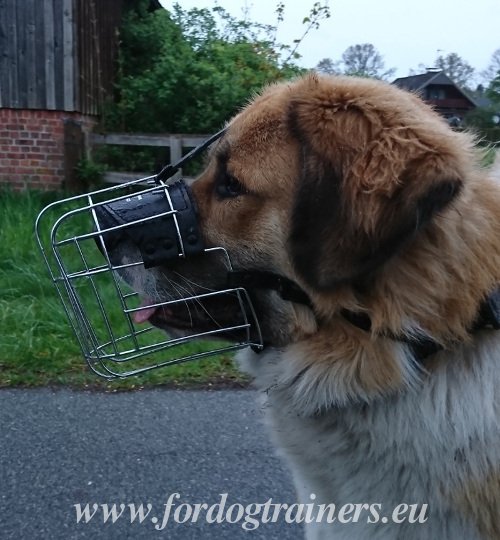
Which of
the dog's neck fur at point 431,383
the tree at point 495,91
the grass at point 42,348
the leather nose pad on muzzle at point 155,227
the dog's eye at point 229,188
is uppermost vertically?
the tree at point 495,91

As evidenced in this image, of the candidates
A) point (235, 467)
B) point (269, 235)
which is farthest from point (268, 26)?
point (269, 235)

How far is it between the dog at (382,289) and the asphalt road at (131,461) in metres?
1.22

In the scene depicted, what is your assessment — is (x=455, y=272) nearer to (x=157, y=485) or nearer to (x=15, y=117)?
(x=157, y=485)

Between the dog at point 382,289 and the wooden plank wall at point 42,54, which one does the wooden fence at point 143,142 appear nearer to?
the wooden plank wall at point 42,54

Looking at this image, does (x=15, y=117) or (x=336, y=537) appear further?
(x=15, y=117)

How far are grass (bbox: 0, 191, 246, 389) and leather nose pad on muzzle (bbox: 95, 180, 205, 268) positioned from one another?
2.13 meters

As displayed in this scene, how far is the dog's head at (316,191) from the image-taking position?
144cm

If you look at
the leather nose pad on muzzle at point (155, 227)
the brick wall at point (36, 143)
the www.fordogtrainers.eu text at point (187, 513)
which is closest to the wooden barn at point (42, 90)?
the brick wall at point (36, 143)

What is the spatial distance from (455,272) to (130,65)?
363 inches

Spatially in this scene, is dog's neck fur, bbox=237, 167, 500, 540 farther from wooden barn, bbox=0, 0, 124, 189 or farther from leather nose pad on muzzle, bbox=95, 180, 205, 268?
wooden barn, bbox=0, 0, 124, 189

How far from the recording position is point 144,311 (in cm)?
193

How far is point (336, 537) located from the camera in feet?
5.65

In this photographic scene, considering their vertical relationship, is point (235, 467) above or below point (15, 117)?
below

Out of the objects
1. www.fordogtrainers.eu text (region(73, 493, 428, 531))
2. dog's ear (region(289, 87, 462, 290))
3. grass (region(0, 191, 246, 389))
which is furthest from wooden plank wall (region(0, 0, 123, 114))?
dog's ear (region(289, 87, 462, 290))
